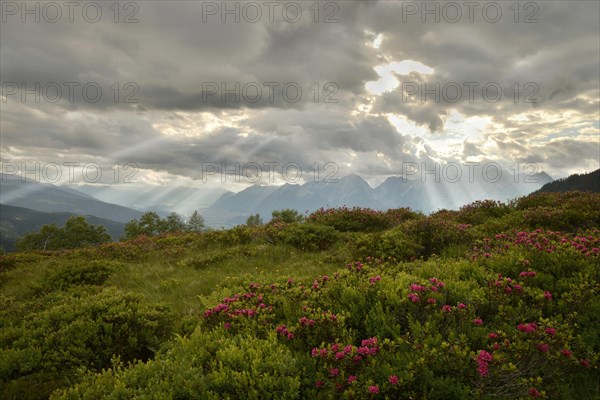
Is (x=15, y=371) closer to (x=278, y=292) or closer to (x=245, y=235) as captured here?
(x=278, y=292)

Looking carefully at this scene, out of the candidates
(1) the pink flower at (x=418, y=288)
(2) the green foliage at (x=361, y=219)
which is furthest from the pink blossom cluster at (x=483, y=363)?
(2) the green foliage at (x=361, y=219)

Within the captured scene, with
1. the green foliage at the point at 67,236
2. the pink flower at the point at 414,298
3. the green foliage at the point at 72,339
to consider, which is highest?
the pink flower at the point at 414,298

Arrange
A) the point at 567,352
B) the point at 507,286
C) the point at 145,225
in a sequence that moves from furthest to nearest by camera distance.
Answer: the point at 145,225 → the point at 507,286 → the point at 567,352

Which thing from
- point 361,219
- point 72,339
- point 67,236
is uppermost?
point 361,219

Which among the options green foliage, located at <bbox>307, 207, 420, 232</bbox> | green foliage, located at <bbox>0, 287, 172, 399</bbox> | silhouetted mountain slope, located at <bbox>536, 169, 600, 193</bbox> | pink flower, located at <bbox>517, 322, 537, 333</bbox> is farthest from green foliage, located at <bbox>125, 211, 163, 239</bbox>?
silhouetted mountain slope, located at <bbox>536, 169, 600, 193</bbox>

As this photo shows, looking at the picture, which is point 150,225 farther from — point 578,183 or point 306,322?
point 578,183

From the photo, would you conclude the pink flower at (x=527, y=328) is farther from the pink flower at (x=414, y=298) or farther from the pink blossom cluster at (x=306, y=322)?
the pink blossom cluster at (x=306, y=322)

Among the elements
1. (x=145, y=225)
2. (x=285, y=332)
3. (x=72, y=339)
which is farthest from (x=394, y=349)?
(x=145, y=225)

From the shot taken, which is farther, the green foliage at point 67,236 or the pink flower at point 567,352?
the green foliage at point 67,236

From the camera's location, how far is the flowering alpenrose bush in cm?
364

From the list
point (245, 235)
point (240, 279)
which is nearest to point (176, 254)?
point (245, 235)

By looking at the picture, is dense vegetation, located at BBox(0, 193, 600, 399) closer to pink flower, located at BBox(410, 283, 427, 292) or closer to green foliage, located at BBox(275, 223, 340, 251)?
pink flower, located at BBox(410, 283, 427, 292)

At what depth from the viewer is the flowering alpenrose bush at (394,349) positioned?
364 cm

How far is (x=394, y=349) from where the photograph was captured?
4.08 m
